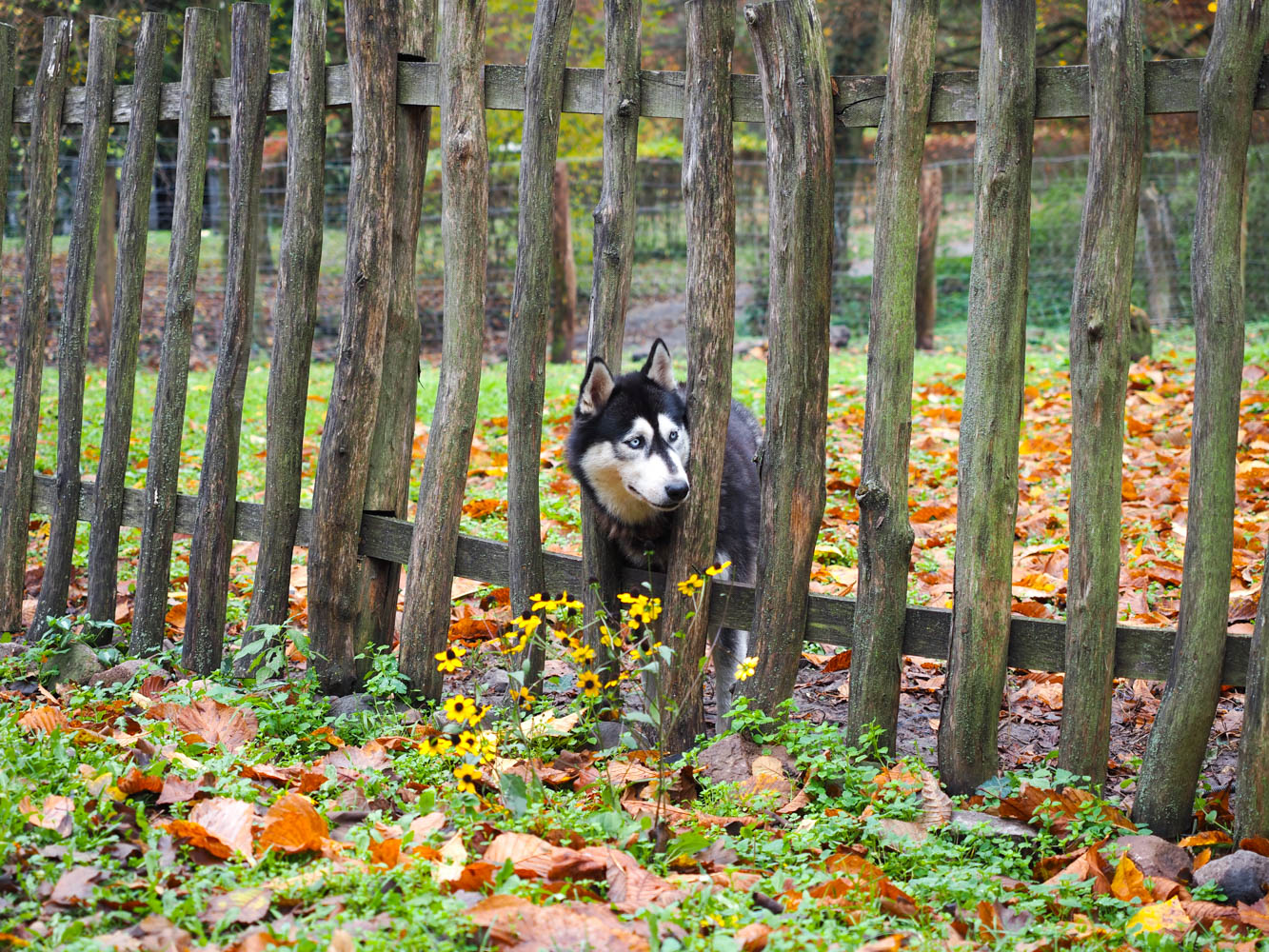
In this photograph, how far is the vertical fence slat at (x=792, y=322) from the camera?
141 inches

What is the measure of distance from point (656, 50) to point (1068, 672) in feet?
70.8

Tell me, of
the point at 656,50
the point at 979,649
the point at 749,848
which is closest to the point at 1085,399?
the point at 979,649

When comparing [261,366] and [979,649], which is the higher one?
[261,366]

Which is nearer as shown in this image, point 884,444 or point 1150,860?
point 1150,860

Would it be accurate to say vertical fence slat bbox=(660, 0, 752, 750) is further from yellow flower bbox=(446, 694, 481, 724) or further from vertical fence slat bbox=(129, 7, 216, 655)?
vertical fence slat bbox=(129, 7, 216, 655)

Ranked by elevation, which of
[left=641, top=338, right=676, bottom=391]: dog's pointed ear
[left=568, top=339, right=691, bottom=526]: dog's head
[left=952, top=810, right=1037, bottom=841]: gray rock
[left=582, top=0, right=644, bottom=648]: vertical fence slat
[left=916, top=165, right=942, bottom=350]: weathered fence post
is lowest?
[left=952, top=810, right=1037, bottom=841]: gray rock

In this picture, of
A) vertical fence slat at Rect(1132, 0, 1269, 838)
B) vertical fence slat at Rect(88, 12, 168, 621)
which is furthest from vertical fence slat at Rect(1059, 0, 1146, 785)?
vertical fence slat at Rect(88, 12, 168, 621)

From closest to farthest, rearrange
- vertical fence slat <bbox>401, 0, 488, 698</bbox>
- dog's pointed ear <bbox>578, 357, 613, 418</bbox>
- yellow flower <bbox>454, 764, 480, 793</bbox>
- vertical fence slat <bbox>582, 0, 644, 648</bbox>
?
yellow flower <bbox>454, 764, 480, 793</bbox> < vertical fence slat <bbox>582, 0, 644, 648</bbox> < vertical fence slat <bbox>401, 0, 488, 698</bbox> < dog's pointed ear <bbox>578, 357, 613, 418</bbox>

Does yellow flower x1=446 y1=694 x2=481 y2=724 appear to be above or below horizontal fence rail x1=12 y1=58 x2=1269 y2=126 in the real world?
below

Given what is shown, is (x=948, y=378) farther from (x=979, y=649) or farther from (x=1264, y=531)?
(x=979, y=649)

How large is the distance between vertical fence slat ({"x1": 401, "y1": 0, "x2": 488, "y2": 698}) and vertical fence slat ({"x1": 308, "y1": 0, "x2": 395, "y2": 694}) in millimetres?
274

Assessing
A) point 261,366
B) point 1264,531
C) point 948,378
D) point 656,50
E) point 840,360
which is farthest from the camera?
point 656,50

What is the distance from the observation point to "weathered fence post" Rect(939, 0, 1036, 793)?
10.9ft

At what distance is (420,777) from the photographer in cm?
350
